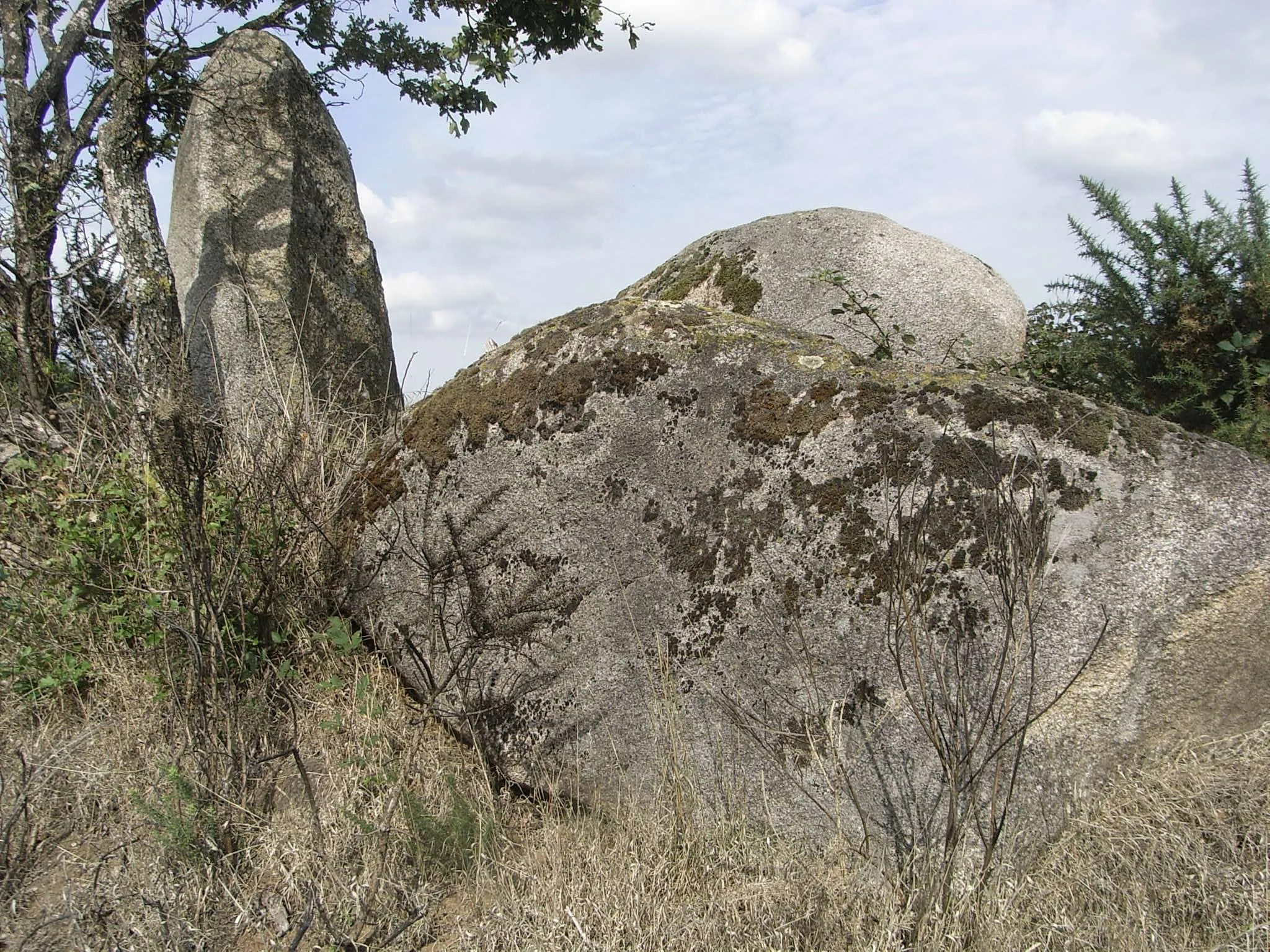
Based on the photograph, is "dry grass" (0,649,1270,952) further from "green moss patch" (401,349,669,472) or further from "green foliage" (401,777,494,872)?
"green moss patch" (401,349,669,472)

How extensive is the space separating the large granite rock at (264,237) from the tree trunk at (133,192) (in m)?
0.32

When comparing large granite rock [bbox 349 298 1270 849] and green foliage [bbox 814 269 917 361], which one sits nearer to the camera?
large granite rock [bbox 349 298 1270 849]

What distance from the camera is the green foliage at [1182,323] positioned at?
4996 millimetres

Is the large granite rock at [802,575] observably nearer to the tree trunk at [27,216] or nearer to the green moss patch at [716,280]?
the green moss patch at [716,280]

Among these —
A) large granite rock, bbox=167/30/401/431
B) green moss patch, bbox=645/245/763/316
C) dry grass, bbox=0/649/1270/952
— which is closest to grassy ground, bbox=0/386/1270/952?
dry grass, bbox=0/649/1270/952

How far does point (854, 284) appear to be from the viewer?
642 centimetres

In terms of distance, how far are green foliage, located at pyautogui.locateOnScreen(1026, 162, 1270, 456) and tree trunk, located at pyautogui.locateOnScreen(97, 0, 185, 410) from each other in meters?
5.68

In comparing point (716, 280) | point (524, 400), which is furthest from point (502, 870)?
point (716, 280)

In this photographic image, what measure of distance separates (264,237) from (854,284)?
4.21 metres

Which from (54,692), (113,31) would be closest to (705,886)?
(54,692)

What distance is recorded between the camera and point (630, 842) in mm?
2773

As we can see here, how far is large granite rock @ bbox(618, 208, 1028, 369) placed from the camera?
6238 mm

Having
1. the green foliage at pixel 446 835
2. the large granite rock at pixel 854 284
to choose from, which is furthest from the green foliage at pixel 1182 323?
the green foliage at pixel 446 835

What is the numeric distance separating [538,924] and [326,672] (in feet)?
4.94
